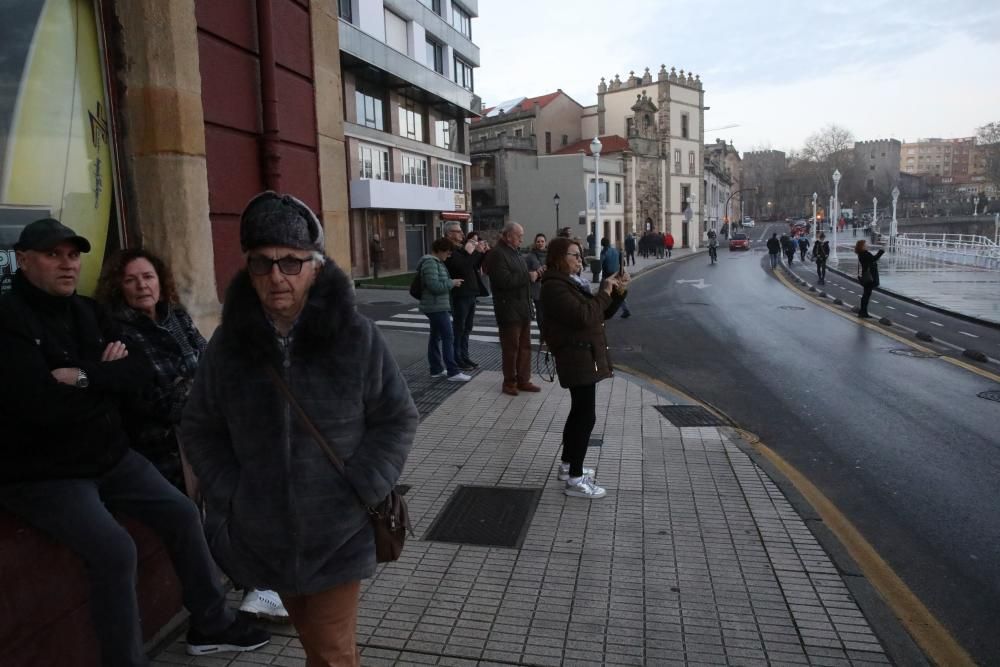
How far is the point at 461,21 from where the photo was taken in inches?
1528

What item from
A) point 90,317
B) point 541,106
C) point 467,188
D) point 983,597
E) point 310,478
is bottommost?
point 983,597

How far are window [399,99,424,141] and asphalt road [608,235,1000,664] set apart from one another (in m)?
21.6

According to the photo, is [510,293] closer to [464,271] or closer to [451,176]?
[464,271]

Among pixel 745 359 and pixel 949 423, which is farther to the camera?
pixel 745 359

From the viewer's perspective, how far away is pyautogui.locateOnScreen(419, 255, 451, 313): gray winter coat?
8.78m

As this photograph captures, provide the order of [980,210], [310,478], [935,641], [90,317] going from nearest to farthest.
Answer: [310,478] < [90,317] < [935,641] < [980,210]

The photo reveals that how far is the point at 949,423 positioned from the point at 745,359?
12.6 ft

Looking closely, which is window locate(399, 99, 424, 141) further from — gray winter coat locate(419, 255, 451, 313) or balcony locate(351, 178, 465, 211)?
gray winter coat locate(419, 255, 451, 313)

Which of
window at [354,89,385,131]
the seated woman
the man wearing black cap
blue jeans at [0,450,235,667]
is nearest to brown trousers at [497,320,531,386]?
the seated woman

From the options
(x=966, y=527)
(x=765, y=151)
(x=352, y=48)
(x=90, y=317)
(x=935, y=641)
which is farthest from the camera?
(x=765, y=151)

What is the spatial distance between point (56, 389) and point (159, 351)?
2.65 feet

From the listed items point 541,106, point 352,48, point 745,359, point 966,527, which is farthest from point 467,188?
point 966,527

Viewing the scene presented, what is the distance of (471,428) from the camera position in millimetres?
6934

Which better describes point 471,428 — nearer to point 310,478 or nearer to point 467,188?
point 310,478
